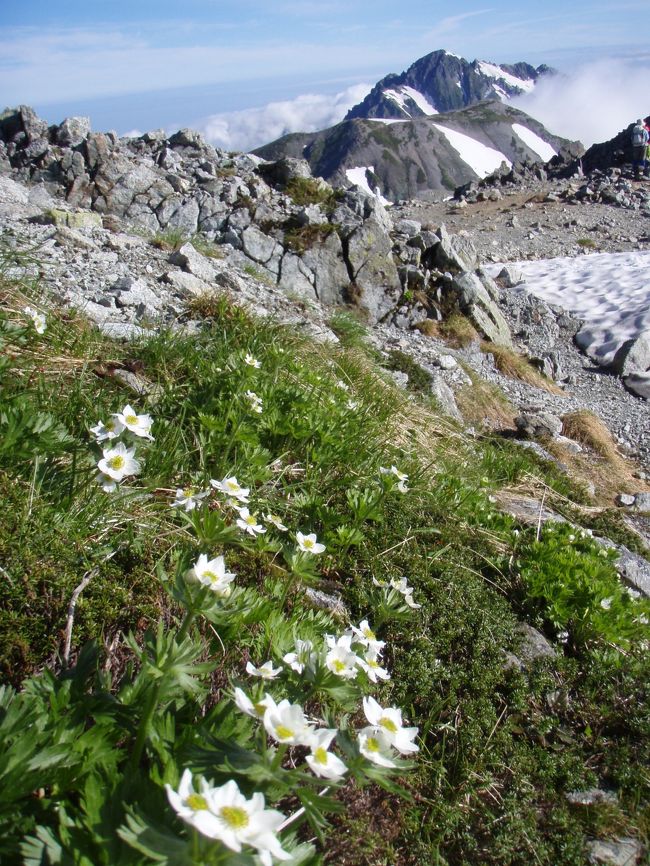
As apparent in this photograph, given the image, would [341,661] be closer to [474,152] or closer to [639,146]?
[639,146]

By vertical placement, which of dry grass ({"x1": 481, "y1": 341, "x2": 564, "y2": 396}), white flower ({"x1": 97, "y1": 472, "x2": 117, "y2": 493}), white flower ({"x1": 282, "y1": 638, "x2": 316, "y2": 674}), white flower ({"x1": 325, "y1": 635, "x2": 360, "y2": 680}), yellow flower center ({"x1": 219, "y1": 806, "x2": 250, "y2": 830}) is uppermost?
white flower ({"x1": 97, "y1": 472, "x2": 117, "y2": 493})

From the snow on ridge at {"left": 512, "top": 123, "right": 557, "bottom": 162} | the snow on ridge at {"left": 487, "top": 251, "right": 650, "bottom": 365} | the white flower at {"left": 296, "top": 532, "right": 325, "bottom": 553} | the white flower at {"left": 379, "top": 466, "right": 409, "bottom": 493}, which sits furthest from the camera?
the snow on ridge at {"left": 512, "top": 123, "right": 557, "bottom": 162}

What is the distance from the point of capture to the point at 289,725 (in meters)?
1.55

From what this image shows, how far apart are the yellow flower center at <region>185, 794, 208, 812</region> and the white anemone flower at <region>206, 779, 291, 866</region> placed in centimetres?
2

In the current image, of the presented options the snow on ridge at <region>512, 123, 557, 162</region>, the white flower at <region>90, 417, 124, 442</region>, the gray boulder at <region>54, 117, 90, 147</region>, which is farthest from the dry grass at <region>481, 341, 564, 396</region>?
the snow on ridge at <region>512, 123, 557, 162</region>

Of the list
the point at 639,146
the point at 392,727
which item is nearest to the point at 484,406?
the point at 392,727

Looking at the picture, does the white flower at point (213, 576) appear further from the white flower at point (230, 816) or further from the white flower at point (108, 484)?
the white flower at point (108, 484)

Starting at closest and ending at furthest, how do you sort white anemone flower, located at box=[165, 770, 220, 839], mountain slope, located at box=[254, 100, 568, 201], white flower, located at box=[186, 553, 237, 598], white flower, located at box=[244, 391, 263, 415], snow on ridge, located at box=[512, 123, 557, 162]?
white anemone flower, located at box=[165, 770, 220, 839] < white flower, located at box=[186, 553, 237, 598] < white flower, located at box=[244, 391, 263, 415] < mountain slope, located at box=[254, 100, 568, 201] < snow on ridge, located at box=[512, 123, 557, 162]

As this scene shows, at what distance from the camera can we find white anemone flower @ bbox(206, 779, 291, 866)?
4.15ft

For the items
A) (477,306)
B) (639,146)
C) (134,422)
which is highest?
(639,146)

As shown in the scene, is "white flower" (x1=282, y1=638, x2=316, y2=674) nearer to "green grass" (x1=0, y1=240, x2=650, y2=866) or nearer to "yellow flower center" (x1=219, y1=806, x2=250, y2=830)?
"green grass" (x1=0, y1=240, x2=650, y2=866)

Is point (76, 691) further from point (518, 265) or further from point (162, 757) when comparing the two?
point (518, 265)

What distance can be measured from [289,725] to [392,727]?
15.7 inches

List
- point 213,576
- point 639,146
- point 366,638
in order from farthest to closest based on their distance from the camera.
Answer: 1. point 639,146
2. point 366,638
3. point 213,576
